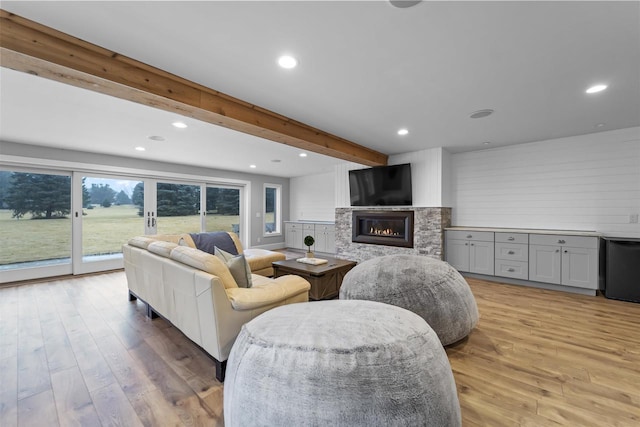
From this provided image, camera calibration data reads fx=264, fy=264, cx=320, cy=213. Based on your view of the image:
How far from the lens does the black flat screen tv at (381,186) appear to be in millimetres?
5309

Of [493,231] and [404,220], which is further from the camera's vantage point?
[404,220]

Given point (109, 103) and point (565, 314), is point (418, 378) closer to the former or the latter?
point (565, 314)

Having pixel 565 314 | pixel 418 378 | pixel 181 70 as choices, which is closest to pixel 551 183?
pixel 565 314

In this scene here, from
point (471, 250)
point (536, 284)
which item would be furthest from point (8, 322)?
point (536, 284)

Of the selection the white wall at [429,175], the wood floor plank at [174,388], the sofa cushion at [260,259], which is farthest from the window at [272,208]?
the wood floor plank at [174,388]

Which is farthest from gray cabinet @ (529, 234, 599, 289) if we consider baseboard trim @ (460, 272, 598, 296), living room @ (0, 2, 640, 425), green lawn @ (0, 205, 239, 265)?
green lawn @ (0, 205, 239, 265)

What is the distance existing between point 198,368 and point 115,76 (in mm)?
2360

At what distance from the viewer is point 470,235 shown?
4719 mm

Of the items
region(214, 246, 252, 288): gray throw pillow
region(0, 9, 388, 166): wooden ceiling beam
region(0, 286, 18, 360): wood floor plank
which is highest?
region(0, 9, 388, 166): wooden ceiling beam

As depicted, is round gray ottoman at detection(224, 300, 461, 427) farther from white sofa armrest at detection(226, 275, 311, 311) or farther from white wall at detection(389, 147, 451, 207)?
white wall at detection(389, 147, 451, 207)

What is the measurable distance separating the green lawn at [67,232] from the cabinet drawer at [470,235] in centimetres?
591

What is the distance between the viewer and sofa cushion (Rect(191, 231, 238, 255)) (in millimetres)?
4320

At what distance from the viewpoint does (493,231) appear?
4.47 metres

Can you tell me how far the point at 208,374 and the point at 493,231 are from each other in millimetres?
4618
